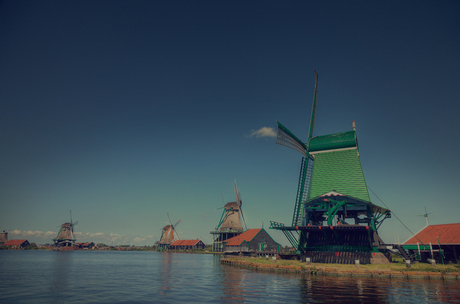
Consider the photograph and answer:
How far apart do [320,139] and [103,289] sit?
1257 inches

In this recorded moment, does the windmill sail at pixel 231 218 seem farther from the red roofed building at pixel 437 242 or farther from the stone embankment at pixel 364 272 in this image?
the red roofed building at pixel 437 242

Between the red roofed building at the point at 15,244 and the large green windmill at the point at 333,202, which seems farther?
the red roofed building at the point at 15,244

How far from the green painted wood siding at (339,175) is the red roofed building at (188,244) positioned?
79.8 m

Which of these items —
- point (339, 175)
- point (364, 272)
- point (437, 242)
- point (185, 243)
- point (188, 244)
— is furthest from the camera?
point (185, 243)

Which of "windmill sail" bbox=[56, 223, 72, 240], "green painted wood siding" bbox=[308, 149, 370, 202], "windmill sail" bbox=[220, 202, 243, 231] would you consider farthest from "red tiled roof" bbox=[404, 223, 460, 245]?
"windmill sail" bbox=[56, 223, 72, 240]

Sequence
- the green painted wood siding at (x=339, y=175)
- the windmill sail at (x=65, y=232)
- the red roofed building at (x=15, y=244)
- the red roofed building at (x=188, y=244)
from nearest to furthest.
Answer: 1. the green painted wood siding at (x=339, y=175)
2. the red roofed building at (x=188, y=244)
3. the windmill sail at (x=65, y=232)
4. the red roofed building at (x=15, y=244)

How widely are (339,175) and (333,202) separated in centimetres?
393

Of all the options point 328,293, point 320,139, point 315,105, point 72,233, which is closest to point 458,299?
point 328,293

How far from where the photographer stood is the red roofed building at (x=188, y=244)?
Result: 106m

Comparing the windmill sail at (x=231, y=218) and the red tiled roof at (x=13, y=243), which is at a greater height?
the windmill sail at (x=231, y=218)

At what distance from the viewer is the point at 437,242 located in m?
30.2

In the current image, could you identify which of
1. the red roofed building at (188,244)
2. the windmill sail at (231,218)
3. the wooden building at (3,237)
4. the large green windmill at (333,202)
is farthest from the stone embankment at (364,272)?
the wooden building at (3,237)

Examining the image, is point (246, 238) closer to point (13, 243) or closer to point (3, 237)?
point (13, 243)

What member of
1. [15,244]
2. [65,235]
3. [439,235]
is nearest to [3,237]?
[15,244]
